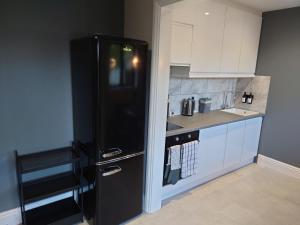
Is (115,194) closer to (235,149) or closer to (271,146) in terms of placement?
(235,149)

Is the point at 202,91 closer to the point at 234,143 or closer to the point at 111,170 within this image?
the point at 234,143

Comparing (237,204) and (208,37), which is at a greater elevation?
(208,37)

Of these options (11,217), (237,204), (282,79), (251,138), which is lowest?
(237,204)

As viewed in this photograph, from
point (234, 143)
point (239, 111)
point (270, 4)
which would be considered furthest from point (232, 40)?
point (234, 143)

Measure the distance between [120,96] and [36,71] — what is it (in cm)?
79

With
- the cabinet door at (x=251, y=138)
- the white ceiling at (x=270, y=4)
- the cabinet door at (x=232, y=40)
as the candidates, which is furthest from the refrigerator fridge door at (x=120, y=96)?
the cabinet door at (x=251, y=138)

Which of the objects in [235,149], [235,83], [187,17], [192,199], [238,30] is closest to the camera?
[187,17]

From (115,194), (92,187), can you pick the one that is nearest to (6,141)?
(92,187)

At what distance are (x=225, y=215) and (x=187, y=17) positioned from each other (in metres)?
2.16

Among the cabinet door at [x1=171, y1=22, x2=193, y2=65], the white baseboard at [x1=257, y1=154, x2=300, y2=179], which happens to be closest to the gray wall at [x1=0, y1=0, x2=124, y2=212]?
the cabinet door at [x1=171, y1=22, x2=193, y2=65]

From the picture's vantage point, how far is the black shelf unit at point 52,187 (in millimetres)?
1849

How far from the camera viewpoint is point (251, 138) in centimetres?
339

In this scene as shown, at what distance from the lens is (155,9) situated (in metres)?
1.91

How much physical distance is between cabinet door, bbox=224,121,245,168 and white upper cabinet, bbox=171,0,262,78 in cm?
73
